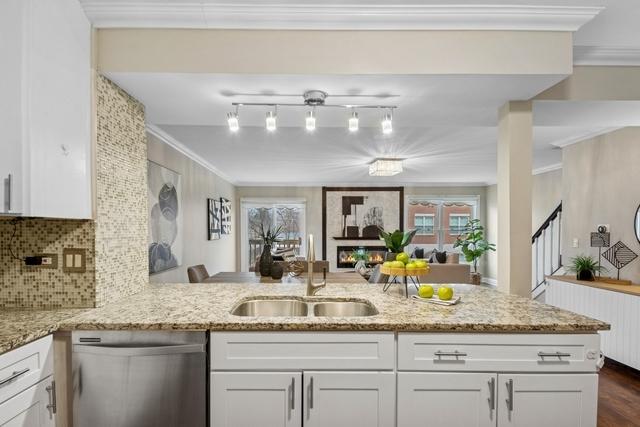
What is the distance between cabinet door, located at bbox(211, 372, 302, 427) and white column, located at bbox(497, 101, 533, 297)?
1.52 metres

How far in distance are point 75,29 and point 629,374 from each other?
489 centimetres

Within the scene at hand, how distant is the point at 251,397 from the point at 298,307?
24.1 inches

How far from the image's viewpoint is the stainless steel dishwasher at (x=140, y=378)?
157 cm

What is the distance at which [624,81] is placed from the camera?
224 cm

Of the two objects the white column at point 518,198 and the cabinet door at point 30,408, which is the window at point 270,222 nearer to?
the white column at point 518,198

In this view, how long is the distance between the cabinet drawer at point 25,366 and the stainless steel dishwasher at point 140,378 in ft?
0.33

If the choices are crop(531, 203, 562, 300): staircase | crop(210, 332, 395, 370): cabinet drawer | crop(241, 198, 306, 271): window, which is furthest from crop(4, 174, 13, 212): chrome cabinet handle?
crop(241, 198, 306, 271): window

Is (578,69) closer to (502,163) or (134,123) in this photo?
(502,163)

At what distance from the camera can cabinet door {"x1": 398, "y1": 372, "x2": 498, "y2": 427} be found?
1.57 m

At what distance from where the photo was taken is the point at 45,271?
1.86 metres

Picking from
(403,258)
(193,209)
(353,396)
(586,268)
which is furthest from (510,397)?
(193,209)

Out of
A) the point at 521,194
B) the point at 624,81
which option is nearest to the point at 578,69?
the point at 624,81

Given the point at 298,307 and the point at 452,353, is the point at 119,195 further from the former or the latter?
the point at 452,353

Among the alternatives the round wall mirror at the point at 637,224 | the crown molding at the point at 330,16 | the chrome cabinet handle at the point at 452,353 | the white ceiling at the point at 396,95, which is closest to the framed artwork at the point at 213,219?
the white ceiling at the point at 396,95
